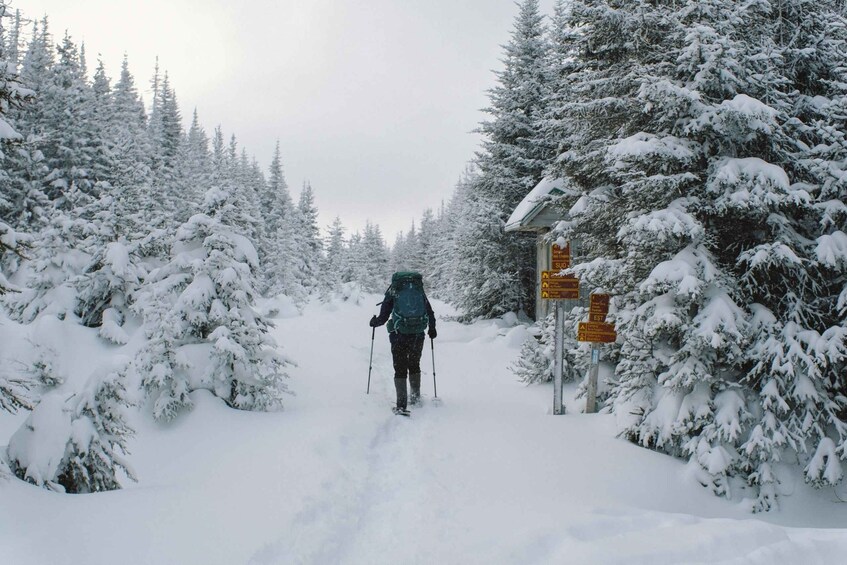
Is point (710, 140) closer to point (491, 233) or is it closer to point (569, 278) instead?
point (569, 278)

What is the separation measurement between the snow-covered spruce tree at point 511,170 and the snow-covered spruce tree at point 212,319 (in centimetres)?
1253

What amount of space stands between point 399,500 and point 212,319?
13.4ft

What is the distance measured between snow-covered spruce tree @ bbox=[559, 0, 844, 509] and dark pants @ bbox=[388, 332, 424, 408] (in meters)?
2.96

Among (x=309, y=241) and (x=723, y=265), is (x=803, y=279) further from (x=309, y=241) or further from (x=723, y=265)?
(x=309, y=241)

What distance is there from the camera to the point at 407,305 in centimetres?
824

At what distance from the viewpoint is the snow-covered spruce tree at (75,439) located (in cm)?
378

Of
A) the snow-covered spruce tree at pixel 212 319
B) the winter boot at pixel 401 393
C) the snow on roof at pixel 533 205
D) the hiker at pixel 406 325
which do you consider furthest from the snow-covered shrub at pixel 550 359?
the snow on roof at pixel 533 205

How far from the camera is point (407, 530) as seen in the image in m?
4.28

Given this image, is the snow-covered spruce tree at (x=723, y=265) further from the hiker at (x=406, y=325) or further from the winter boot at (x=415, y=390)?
the winter boot at (x=415, y=390)

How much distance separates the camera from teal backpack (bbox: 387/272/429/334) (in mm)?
8148

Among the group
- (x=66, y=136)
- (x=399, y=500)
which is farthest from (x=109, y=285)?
(x=66, y=136)

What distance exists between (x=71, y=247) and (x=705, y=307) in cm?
1233

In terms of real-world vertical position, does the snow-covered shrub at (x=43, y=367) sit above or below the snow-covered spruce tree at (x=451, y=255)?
below

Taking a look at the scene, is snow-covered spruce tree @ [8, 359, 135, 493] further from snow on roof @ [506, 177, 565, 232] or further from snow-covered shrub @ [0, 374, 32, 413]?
snow on roof @ [506, 177, 565, 232]
